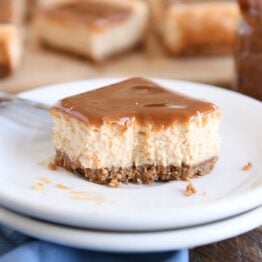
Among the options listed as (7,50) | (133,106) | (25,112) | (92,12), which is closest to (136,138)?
(133,106)

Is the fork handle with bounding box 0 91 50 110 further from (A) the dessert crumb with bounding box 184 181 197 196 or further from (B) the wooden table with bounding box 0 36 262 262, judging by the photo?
(B) the wooden table with bounding box 0 36 262 262

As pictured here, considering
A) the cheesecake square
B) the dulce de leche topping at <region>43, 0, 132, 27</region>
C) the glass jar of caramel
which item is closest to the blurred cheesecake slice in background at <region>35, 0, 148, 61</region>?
the dulce de leche topping at <region>43, 0, 132, 27</region>

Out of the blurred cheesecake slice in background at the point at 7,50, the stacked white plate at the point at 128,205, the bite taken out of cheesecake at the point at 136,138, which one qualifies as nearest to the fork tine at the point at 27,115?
the stacked white plate at the point at 128,205

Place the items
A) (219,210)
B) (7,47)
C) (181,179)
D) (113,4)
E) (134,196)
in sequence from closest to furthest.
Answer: (219,210) < (134,196) < (181,179) < (7,47) < (113,4)

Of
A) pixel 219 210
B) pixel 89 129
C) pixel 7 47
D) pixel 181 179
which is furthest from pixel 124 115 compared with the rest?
pixel 7 47

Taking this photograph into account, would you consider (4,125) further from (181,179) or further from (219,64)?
(219,64)

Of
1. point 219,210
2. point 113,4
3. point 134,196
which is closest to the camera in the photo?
point 219,210

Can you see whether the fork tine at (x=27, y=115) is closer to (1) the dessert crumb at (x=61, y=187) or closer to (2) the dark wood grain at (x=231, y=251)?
(1) the dessert crumb at (x=61, y=187)

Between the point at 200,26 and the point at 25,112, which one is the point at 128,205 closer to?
the point at 25,112
